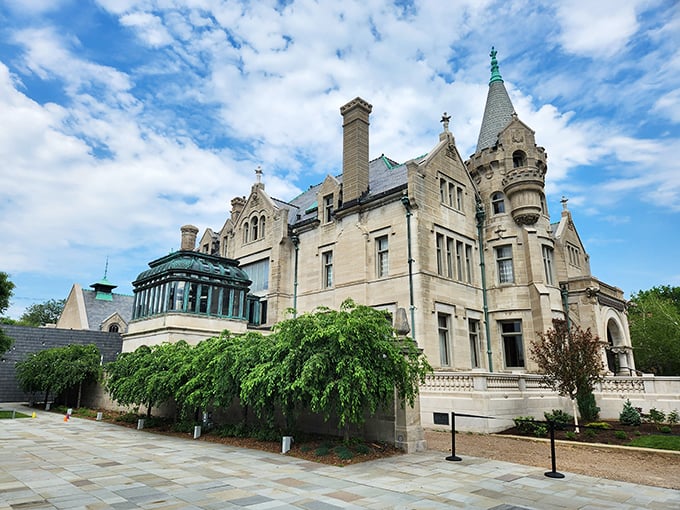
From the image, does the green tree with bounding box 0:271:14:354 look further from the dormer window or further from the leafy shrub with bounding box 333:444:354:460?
the leafy shrub with bounding box 333:444:354:460

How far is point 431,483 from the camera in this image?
8523 mm

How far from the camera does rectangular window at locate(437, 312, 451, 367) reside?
2317 centimetres

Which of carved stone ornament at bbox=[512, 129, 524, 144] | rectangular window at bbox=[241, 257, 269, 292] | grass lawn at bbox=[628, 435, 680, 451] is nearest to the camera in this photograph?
grass lawn at bbox=[628, 435, 680, 451]

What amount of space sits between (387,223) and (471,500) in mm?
18220

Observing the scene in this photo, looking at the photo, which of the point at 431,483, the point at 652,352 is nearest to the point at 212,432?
the point at 431,483

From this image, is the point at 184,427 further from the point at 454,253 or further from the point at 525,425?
the point at 454,253

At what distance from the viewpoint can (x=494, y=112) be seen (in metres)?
29.8

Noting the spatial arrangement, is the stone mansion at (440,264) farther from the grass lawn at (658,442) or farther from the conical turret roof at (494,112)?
the grass lawn at (658,442)

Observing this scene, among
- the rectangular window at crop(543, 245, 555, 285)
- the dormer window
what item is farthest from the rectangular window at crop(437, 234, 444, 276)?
the dormer window

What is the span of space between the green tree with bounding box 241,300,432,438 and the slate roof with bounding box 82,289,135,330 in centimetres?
4095

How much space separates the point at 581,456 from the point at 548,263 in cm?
1617

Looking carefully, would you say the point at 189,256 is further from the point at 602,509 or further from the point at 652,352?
the point at 652,352

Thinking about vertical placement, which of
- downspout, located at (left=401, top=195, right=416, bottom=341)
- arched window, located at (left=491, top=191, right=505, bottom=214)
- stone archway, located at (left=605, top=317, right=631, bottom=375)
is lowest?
stone archway, located at (left=605, top=317, right=631, bottom=375)

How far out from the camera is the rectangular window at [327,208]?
28656mm
